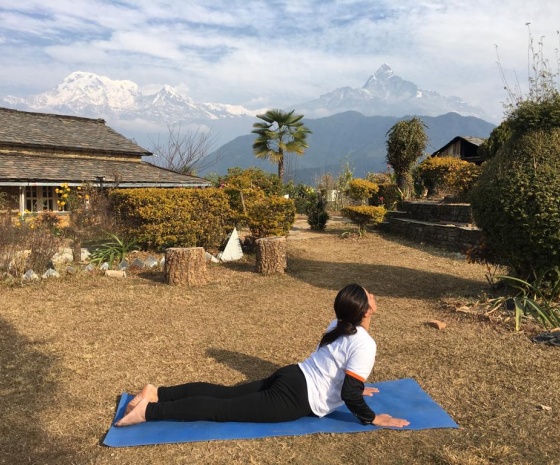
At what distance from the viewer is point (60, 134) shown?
59.5 feet

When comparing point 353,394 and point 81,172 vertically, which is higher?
point 81,172

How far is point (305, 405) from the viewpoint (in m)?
3.13

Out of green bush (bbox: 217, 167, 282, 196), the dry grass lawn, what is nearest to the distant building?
green bush (bbox: 217, 167, 282, 196)

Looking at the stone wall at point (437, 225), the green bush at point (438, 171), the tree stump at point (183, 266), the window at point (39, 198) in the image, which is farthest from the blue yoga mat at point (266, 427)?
the window at point (39, 198)

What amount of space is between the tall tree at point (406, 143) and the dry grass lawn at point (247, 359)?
32.2ft

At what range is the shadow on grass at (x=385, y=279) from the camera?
705 cm

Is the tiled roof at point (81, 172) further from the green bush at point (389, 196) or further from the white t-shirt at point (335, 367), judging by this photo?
the white t-shirt at point (335, 367)

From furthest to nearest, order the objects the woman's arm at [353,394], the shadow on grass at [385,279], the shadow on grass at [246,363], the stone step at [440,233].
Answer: the stone step at [440,233] < the shadow on grass at [385,279] < the shadow on grass at [246,363] < the woman's arm at [353,394]

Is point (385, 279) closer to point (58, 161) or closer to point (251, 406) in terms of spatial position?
point (251, 406)

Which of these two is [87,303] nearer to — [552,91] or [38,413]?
[38,413]

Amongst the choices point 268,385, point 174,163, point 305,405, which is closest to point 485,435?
point 305,405

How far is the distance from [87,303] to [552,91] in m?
7.04

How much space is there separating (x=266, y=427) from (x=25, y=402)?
200 cm

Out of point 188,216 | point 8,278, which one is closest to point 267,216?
point 188,216
